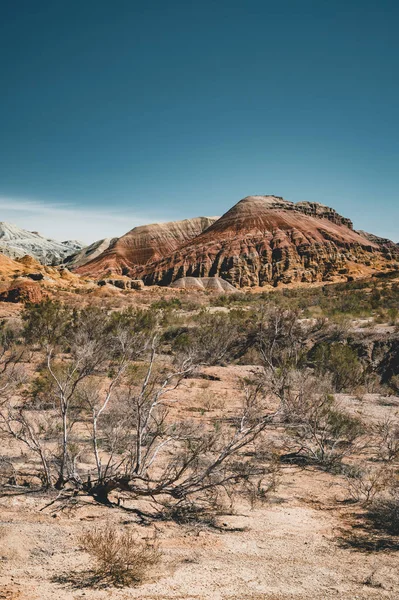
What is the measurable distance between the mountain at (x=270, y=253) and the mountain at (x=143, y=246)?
9.74m

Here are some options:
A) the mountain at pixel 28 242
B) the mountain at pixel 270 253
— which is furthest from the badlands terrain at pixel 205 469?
the mountain at pixel 28 242

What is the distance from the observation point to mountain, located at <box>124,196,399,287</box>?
65.1 metres

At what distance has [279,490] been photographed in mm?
5754

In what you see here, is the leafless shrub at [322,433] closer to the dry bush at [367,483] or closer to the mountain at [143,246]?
the dry bush at [367,483]

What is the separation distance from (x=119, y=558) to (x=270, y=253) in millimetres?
66044

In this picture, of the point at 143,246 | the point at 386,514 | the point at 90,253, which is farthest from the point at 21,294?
the point at 90,253

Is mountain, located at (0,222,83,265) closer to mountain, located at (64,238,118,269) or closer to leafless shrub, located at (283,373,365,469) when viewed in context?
mountain, located at (64,238,118,269)

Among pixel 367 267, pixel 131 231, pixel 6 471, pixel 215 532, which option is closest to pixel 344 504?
pixel 215 532

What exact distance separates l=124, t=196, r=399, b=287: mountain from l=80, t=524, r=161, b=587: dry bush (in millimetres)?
59911

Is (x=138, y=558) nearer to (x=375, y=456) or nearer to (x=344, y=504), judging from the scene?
(x=344, y=504)

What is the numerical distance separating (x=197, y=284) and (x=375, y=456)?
4967 cm

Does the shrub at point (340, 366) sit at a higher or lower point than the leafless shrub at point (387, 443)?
higher

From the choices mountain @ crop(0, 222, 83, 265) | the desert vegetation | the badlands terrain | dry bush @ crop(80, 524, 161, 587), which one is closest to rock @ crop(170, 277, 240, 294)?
the badlands terrain

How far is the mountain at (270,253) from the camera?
65.1 m
